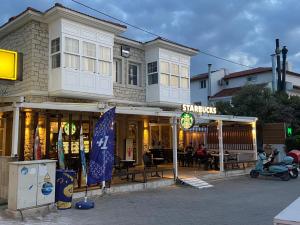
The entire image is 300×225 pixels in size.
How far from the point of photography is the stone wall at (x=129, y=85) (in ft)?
59.3

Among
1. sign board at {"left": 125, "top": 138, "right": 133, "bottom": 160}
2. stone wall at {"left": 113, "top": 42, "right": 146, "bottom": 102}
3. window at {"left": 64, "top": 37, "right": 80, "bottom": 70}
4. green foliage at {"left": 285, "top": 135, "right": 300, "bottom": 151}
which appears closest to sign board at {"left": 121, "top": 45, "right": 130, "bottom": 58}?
stone wall at {"left": 113, "top": 42, "right": 146, "bottom": 102}

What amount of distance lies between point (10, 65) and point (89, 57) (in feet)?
21.4

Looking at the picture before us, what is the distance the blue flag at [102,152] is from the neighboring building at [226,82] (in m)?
29.2

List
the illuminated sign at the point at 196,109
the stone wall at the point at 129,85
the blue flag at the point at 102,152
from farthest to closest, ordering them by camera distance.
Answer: the stone wall at the point at 129,85 → the illuminated sign at the point at 196,109 → the blue flag at the point at 102,152

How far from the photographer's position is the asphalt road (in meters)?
8.34

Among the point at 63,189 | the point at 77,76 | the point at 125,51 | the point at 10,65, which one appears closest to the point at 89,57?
the point at 77,76

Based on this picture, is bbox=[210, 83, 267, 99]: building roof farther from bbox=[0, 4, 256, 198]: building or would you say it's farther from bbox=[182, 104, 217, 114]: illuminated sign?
bbox=[182, 104, 217, 114]: illuminated sign

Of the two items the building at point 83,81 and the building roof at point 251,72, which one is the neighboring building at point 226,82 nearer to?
the building roof at point 251,72

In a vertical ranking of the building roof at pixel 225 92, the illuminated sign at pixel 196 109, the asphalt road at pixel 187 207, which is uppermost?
the building roof at pixel 225 92

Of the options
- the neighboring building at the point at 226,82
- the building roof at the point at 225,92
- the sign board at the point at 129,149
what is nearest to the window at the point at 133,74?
the sign board at the point at 129,149

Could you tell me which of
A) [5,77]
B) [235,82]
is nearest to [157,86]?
[5,77]

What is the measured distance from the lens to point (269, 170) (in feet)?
54.3

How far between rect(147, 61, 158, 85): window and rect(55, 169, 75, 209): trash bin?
1021 cm

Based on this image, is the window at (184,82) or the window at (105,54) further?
the window at (184,82)
